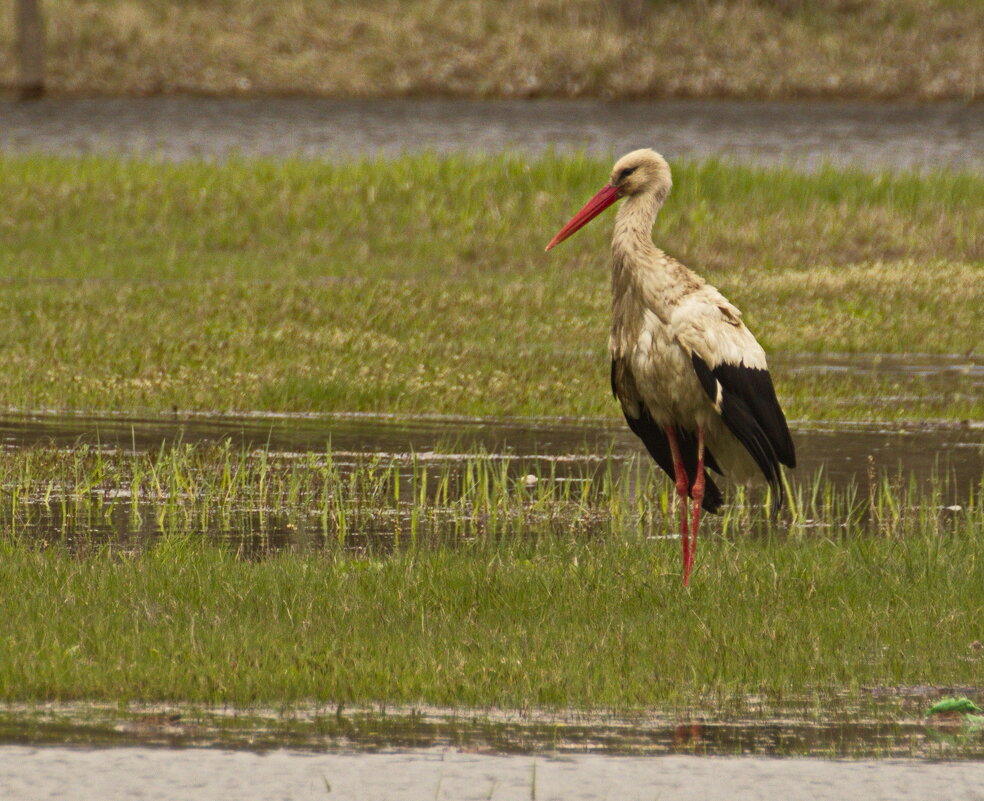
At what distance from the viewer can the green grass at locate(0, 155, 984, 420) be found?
17000mm

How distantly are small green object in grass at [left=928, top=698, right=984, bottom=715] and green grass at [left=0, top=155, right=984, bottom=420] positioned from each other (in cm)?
906

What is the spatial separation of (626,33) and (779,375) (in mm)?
28933

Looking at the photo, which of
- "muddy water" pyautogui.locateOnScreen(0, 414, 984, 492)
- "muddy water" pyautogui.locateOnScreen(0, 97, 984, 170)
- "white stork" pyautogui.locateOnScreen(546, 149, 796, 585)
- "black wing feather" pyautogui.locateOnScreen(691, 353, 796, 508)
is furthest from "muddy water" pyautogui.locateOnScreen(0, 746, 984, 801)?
"muddy water" pyautogui.locateOnScreen(0, 97, 984, 170)

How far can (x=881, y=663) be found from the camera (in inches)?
318

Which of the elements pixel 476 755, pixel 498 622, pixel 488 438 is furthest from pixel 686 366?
pixel 488 438

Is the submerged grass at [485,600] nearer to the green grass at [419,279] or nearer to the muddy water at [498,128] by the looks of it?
the green grass at [419,279]

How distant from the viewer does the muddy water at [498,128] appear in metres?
35.2

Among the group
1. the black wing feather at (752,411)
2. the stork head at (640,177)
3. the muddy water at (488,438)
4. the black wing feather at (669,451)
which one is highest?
the stork head at (640,177)

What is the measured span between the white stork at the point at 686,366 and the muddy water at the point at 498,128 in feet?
70.7

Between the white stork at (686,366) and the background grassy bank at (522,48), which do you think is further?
the background grassy bank at (522,48)

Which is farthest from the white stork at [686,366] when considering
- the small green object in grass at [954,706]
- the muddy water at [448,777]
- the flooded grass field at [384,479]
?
the muddy water at [448,777]

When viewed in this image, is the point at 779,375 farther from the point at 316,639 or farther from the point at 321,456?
the point at 316,639

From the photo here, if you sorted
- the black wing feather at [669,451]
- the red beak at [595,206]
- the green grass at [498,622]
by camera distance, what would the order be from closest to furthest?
the green grass at [498,622], the black wing feather at [669,451], the red beak at [595,206]

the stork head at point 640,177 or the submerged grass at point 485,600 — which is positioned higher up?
the stork head at point 640,177
